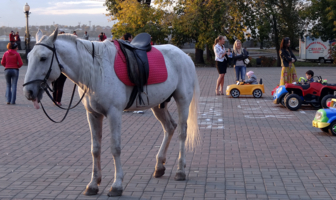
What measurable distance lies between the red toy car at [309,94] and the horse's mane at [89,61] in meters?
7.78

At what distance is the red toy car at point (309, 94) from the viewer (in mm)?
11555

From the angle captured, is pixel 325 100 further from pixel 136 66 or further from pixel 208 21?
pixel 208 21

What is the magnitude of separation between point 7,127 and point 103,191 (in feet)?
A: 17.6

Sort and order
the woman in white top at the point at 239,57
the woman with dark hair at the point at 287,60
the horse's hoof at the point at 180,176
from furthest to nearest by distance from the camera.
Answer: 1. the woman in white top at the point at 239,57
2. the woman with dark hair at the point at 287,60
3. the horse's hoof at the point at 180,176

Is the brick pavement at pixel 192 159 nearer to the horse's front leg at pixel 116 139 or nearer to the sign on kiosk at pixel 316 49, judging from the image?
the horse's front leg at pixel 116 139

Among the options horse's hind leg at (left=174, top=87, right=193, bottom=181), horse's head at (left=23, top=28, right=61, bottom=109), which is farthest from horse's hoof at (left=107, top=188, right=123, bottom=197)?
horse's head at (left=23, top=28, right=61, bottom=109)

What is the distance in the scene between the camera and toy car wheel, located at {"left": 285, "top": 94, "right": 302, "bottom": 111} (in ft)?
37.9

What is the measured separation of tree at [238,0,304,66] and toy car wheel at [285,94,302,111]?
19627 mm

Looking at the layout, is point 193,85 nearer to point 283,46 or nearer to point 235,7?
point 283,46

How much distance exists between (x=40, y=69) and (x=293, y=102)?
8585mm

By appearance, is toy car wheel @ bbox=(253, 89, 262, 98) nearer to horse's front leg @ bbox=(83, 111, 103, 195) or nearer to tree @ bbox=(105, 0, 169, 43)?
horse's front leg @ bbox=(83, 111, 103, 195)

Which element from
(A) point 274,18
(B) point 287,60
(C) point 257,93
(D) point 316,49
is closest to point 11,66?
(C) point 257,93

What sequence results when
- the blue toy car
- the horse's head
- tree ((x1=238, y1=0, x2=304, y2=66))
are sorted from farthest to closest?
tree ((x1=238, y1=0, x2=304, y2=66))
the blue toy car
the horse's head

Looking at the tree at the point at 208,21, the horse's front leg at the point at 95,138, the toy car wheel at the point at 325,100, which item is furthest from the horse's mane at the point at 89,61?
the tree at the point at 208,21
